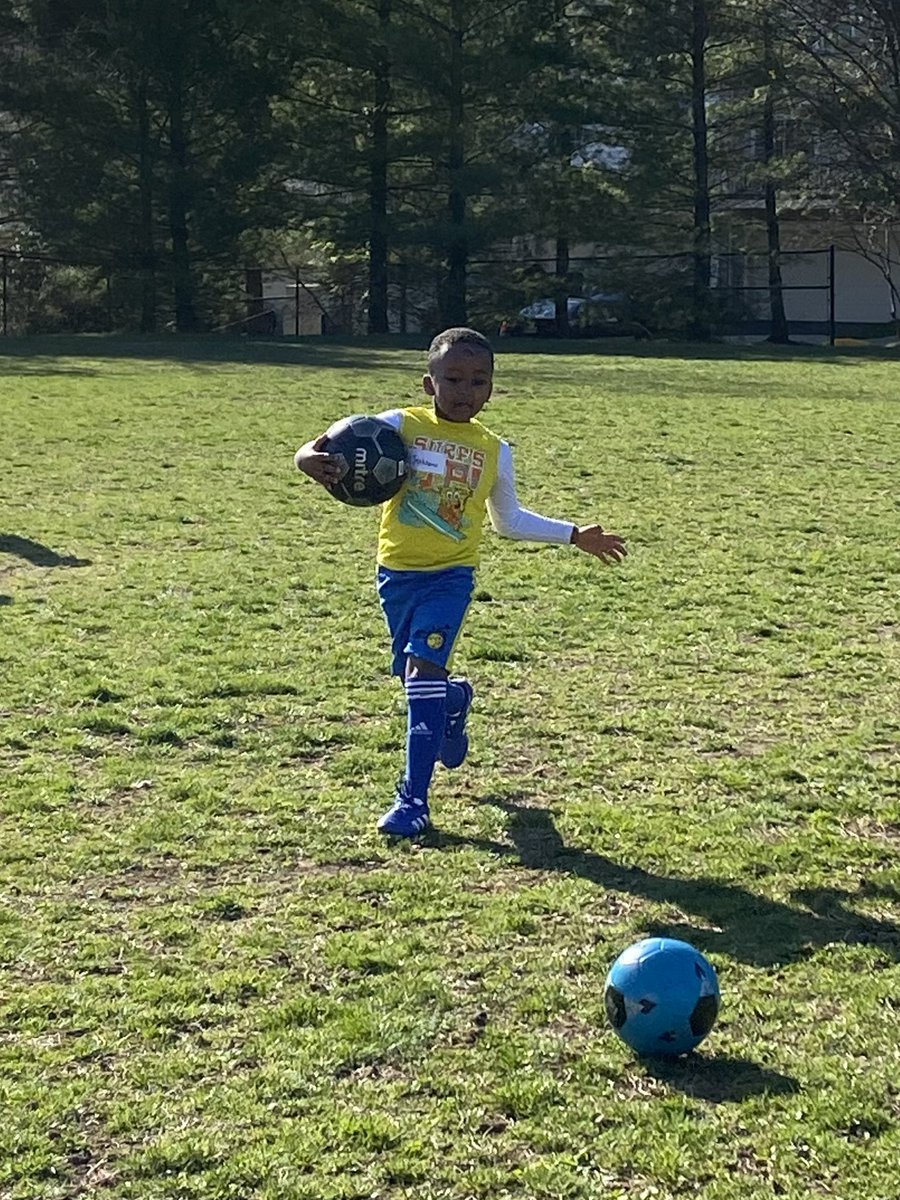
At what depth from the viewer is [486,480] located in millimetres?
5840

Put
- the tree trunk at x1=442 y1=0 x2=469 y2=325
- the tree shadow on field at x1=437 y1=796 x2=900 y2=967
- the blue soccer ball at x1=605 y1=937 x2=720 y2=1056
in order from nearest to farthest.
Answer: the blue soccer ball at x1=605 y1=937 x2=720 y2=1056 < the tree shadow on field at x1=437 y1=796 x2=900 y2=967 < the tree trunk at x1=442 y1=0 x2=469 y2=325

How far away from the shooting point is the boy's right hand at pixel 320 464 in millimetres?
5637

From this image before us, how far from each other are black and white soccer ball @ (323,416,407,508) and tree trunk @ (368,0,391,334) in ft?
105

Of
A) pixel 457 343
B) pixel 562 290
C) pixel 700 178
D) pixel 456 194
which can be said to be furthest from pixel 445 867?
pixel 562 290

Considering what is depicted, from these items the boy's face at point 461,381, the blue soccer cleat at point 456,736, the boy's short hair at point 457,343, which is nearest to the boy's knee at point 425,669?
the blue soccer cleat at point 456,736

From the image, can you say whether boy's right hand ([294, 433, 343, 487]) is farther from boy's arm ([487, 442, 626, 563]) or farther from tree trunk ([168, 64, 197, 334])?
tree trunk ([168, 64, 197, 334])

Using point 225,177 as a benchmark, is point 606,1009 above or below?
below

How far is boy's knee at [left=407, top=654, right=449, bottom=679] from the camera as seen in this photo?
5.66m

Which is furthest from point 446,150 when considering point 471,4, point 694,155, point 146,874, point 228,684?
point 146,874

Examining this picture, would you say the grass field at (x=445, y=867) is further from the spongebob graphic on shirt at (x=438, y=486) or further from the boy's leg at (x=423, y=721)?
the spongebob graphic on shirt at (x=438, y=486)

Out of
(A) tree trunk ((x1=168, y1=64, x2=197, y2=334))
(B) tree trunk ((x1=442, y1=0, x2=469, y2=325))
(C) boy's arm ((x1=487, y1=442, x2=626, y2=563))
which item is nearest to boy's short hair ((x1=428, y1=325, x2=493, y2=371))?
(C) boy's arm ((x1=487, y1=442, x2=626, y2=563))

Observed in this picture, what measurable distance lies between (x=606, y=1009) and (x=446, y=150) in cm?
3534

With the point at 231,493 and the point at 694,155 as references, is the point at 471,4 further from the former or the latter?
the point at 231,493

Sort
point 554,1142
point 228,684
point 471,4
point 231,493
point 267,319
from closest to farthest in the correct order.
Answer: point 554,1142, point 228,684, point 231,493, point 471,4, point 267,319
